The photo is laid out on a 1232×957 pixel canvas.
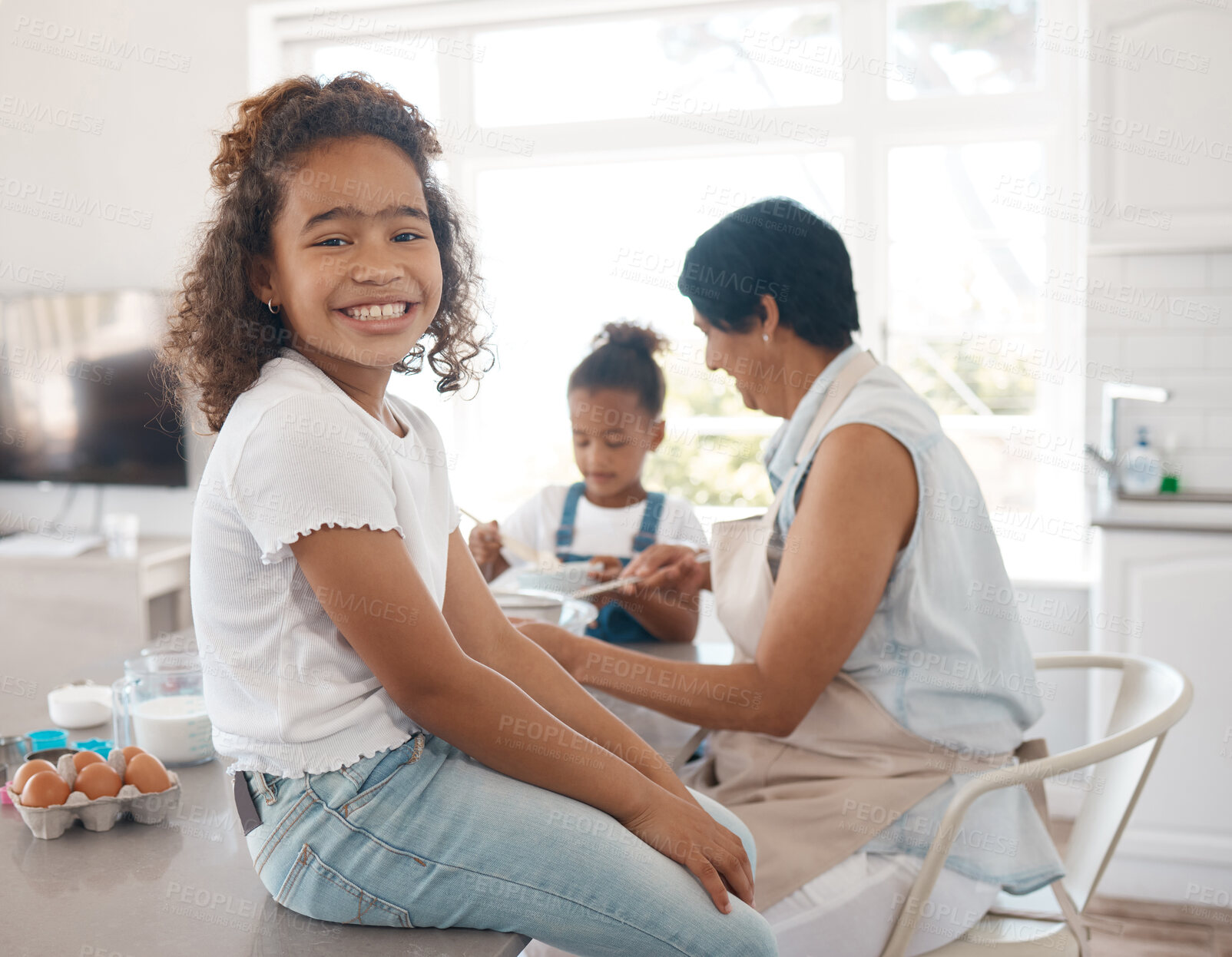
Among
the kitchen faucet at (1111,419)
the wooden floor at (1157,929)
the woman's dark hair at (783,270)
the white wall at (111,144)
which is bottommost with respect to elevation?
the wooden floor at (1157,929)

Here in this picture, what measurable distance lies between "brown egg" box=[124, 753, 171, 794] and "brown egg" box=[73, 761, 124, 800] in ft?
0.04

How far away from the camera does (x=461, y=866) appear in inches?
30.7

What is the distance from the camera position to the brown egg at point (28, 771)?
3.18 ft

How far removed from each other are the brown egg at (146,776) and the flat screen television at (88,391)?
9.53ft

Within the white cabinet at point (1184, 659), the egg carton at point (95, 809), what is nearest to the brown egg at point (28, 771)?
the egg carton at point (95, 809)

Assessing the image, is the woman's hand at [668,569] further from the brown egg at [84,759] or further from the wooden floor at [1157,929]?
the wooden floor at [1157,929]

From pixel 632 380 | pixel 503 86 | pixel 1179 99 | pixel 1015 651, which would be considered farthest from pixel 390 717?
pixel 503 86

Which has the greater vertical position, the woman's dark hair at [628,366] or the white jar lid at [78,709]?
the woman's dark hair at [628,366]

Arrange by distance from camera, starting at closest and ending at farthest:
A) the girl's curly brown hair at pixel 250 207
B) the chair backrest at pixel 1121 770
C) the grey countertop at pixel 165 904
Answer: the grey countertop at pixel 165 904 → the girl's curly brown hair at pixel 250 207 → the chair backrest at pixel 1121 770

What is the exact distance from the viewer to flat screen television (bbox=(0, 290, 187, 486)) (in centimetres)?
370

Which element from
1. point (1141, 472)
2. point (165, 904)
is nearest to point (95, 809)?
point (165, 904)

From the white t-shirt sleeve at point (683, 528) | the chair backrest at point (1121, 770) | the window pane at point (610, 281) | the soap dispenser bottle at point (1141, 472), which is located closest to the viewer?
the chair backrest at point (1121, 770)

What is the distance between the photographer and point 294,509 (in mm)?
775

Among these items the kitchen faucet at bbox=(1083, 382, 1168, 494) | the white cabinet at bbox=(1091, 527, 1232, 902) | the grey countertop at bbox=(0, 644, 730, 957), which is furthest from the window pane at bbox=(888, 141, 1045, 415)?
the grey countertop at bbox=(0, 644, 730, 957)
